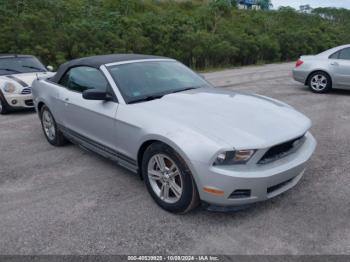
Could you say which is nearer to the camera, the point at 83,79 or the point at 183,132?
the point at 183,132

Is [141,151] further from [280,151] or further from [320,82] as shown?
[320,82]

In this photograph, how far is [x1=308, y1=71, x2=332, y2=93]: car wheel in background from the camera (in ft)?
29.7

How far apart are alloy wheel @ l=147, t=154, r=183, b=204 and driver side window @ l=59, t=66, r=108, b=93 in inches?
48.3

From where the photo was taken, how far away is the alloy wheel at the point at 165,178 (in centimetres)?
327

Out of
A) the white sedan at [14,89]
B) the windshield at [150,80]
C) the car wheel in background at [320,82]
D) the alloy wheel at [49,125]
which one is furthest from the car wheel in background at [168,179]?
the car wheel in background at [320,82]

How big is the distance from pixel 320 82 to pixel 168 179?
7341 millimetres

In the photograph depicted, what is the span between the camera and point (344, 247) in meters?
2.83

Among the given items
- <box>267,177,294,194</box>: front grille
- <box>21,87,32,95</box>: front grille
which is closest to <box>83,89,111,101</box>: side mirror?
<box>267,177,294,194</box>: front grille

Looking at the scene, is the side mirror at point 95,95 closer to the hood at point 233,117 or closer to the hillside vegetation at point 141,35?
the hood at point 233,117

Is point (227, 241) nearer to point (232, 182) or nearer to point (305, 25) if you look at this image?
point (232, 182)

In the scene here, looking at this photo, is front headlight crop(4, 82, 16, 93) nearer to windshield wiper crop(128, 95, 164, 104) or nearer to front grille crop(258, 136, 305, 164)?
A: windshield wiper crop(128, 95, 164, 104)

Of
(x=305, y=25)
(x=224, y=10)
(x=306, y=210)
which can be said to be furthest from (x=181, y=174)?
(x=305, y=25)

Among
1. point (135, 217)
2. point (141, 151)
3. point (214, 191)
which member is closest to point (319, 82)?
point (141, 151)

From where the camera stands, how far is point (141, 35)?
1978 cm
